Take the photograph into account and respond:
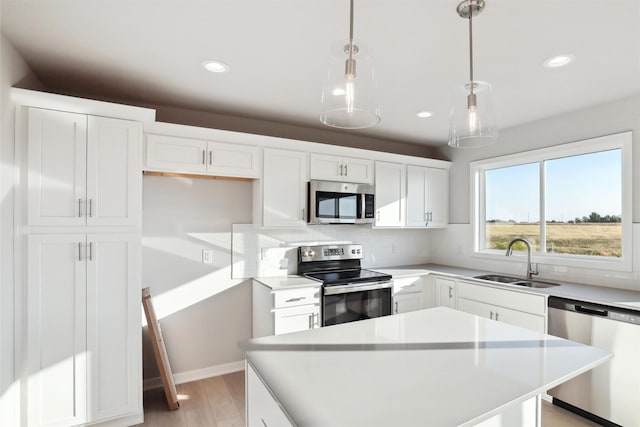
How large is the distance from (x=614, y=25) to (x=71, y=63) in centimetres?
317

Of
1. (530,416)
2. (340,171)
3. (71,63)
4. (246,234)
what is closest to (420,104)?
(340,171)

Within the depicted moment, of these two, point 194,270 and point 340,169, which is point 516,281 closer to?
point 340,169

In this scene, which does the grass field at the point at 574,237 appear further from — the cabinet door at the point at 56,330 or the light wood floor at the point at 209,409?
the cabinet door at the point at 56,330

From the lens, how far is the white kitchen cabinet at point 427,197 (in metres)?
4.07

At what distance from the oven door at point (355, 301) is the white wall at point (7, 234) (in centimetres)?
211

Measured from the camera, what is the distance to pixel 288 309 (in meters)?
2.88

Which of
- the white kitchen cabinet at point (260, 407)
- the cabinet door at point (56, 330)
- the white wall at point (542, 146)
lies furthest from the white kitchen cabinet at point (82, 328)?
the white wall at point (542, 146)

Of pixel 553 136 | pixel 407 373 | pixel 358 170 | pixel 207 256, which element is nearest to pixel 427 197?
pixel 358 170

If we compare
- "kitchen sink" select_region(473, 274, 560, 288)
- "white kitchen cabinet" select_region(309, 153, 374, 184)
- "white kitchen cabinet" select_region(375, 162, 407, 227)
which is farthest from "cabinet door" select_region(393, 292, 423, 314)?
"white kitchen cabinet" select_region(309, 153, 374, 184)

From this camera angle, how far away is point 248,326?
132 inches

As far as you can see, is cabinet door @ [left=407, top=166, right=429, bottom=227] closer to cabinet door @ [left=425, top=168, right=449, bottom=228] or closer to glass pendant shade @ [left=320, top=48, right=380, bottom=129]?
cabinet door @ [left=425, top=168, right=449, bottom=228]

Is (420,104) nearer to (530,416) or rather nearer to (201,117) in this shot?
(201,117)

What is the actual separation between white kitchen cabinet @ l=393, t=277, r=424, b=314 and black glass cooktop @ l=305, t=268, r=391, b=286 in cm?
25

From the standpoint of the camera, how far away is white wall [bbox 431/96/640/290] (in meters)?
2.72
